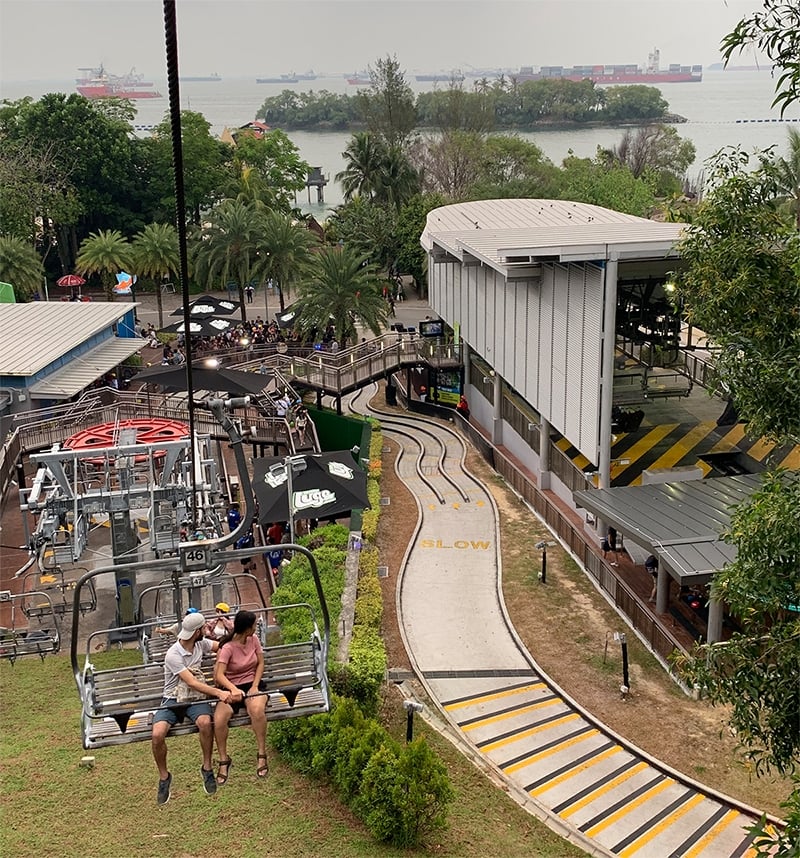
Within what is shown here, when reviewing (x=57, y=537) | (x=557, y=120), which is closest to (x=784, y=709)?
(x=57, y=537)

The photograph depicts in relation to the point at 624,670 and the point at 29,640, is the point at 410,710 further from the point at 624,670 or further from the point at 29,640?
the point at 29,640

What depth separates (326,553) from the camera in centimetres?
2236

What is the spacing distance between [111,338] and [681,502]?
90.0ft

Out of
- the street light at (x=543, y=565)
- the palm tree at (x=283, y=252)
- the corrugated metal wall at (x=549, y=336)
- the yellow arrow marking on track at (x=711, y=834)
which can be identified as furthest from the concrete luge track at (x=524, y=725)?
the palm tree at (x=283, y=252)

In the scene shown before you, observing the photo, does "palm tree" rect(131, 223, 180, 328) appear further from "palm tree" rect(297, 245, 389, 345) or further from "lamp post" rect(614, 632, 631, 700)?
"lamp post" rect(614, 632, 631, 700)

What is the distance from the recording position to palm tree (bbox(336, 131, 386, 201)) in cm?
6738

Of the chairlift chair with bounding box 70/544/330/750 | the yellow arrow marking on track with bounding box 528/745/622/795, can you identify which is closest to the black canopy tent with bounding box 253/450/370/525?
the yellow arrow marking on track with bounding box 528/745/622/795

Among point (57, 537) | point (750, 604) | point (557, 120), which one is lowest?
point (57, 537)

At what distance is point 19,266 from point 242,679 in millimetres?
45069

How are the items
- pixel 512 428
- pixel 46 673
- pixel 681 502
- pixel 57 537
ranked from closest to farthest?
pixel 46 673
pixel 681 502
pixel 57 537
pixel 512 428

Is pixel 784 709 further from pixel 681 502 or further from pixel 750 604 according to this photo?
pixel 681 502

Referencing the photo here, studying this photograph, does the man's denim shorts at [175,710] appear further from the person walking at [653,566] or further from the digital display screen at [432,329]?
the digital display screen at [432,329]

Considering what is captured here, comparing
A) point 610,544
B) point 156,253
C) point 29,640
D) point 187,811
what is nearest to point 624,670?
point 610,544

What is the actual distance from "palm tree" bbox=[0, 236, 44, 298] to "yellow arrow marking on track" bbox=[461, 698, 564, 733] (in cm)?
4152
